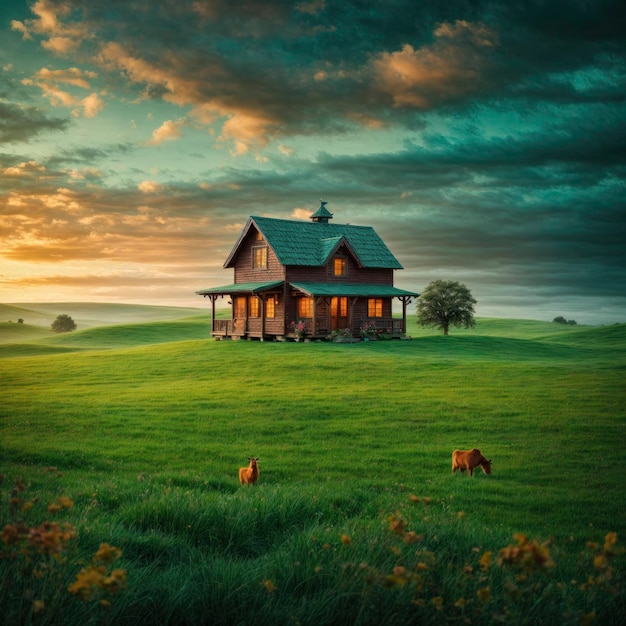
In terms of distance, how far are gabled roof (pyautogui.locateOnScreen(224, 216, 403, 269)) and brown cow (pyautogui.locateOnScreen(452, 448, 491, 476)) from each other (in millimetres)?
33913

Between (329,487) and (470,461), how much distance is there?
3.60 meters

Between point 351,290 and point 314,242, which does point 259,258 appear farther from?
point 351,290

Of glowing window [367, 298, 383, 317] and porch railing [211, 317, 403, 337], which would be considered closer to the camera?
porch railing [211, 317, 403, 337]

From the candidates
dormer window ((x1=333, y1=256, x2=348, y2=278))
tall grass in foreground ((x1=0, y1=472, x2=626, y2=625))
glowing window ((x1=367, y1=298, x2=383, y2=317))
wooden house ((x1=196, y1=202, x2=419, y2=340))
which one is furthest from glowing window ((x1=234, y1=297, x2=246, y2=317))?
tall grass in foreground ((x1=0, y1=472, x2=626, y2=625))

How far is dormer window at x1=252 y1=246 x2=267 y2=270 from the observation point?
160 ft

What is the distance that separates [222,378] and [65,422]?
1166 cm

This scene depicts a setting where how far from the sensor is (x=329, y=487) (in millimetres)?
11297

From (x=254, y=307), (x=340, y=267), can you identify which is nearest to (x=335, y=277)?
(x=340, y=267)

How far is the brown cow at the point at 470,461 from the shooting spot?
12844mm

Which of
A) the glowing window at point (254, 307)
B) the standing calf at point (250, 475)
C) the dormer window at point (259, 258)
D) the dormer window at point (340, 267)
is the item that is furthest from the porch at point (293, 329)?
the standing calf at point (250, 475)

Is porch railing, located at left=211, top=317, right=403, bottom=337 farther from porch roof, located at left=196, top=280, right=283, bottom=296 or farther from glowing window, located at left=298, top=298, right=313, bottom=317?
porch roof, located at left=196, top=280, right=283, bottom=296

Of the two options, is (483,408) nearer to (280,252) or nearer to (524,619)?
(524,619)

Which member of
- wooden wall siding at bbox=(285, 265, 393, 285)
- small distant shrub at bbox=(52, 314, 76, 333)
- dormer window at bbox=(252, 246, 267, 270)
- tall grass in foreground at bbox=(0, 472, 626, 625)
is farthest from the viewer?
small distant shrub at bbox=(52, 314, 76, 333)

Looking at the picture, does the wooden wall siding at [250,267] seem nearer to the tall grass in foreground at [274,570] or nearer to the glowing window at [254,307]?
the glowing window at [254,307]
